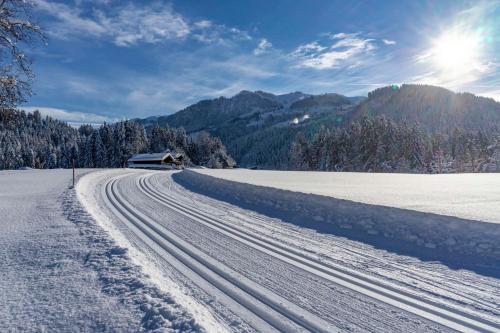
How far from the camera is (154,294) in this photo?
4.50 meters

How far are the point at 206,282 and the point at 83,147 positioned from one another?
283 ft

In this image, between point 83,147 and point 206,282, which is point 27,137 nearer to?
point 83,147

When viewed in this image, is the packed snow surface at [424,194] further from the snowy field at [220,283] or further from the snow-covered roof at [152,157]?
the snow-covered roof at [152,157]

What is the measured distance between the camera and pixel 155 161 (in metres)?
68.9

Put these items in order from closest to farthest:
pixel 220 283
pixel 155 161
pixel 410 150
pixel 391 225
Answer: pixel 220 283, pixel 391 225, pixel 410 150, pixel 155 161

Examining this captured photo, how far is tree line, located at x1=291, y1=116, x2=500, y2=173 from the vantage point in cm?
6588

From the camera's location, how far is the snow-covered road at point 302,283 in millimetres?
4148

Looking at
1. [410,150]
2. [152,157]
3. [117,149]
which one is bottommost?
[152,157]

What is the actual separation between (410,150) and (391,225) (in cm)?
6542

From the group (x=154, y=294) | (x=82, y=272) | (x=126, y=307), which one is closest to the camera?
(x=126, y=307)

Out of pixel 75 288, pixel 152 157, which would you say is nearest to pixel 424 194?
pixel 75 288

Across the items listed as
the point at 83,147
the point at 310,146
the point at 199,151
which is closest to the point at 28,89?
the point at 310,146

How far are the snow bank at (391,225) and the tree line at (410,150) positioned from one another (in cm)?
5923

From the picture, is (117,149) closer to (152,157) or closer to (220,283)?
(152,157)
